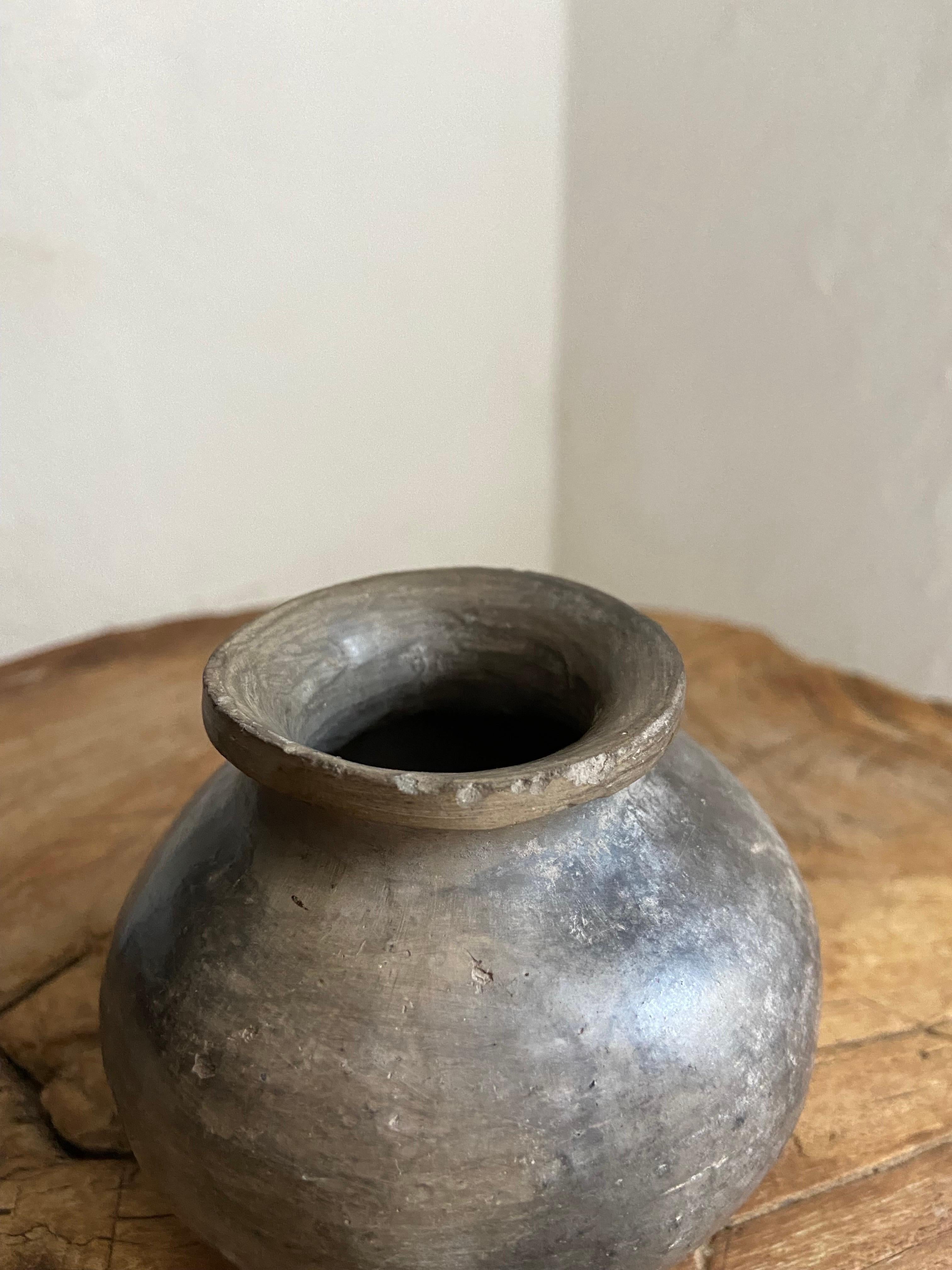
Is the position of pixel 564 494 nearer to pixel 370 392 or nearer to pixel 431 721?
pixel 370 392

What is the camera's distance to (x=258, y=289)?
2004 mm

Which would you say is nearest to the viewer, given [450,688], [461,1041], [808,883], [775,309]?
[461,1041]

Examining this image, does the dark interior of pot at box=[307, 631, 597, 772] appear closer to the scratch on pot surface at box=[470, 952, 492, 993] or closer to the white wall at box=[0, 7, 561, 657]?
the scratch on pot surface at box=[470, 952, 492, 993]

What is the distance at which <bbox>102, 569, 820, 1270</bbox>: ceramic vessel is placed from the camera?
24.4 inches

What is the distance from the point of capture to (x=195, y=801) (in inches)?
32.5

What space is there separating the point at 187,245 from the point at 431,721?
4.23 ft

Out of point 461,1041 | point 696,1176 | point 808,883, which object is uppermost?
point 461,1041

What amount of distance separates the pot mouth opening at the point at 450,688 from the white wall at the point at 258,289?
122 cm

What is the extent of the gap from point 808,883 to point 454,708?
48 centimetres

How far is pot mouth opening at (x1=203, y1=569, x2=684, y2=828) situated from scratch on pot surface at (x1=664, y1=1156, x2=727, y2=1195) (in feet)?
0.77

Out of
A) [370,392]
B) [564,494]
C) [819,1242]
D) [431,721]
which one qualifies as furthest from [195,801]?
[564,494]

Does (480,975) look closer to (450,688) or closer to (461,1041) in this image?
(461,1041)

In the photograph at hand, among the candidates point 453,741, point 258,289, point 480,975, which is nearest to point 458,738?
point 453,741

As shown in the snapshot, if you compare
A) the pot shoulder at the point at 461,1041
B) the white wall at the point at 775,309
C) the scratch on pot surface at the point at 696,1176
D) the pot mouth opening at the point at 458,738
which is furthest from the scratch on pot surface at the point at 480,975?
the white wall at the point at 775,309
